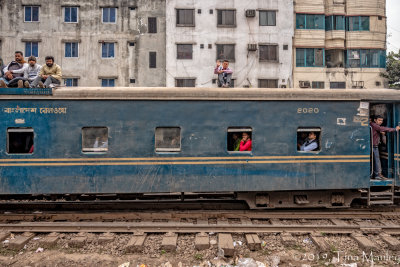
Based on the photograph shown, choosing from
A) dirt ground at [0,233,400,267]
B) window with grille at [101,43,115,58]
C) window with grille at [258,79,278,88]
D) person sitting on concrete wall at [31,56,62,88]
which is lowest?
dirt ground at [0,233,400,267]

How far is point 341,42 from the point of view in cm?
2686

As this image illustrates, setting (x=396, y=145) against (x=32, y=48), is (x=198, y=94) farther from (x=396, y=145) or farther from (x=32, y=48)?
(x=32, y=48)

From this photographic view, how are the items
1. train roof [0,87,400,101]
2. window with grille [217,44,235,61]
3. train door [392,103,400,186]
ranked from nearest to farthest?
train roof [0,87,400,101] < train door [392,103,400,186] < window with grille [217,44,235,61]

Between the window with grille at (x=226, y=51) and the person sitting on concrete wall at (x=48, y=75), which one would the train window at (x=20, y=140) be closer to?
the person sitting on concrete wall at (x=48, y=75)

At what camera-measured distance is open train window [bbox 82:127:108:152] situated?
7.55 meters

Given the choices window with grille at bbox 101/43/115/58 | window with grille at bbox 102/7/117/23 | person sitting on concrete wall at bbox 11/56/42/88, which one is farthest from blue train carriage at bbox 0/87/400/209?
window with grille at bbox 102/7/117/23

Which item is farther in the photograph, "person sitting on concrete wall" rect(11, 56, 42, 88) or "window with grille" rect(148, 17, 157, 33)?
"window with grille" rect(148, 17, 157, 33)

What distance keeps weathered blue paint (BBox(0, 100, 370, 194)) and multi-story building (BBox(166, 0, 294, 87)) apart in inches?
722

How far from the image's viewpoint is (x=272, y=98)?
303 inches

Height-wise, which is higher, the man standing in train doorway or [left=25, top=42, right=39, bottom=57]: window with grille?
[left=25, top=42, right=39, bottom=57]: window with grille

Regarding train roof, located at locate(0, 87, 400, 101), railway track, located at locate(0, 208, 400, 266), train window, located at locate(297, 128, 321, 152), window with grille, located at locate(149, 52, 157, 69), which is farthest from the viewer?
window with grille, located at locate(149, 52, 157, 69)

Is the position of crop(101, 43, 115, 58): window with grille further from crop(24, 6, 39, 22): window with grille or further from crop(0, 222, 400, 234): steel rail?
crop(0, 222, 400, 234): steel rail

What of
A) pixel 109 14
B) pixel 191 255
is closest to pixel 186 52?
pixel 109 14

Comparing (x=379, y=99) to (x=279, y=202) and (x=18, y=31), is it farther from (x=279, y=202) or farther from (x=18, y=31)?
(x=18, y=31)
